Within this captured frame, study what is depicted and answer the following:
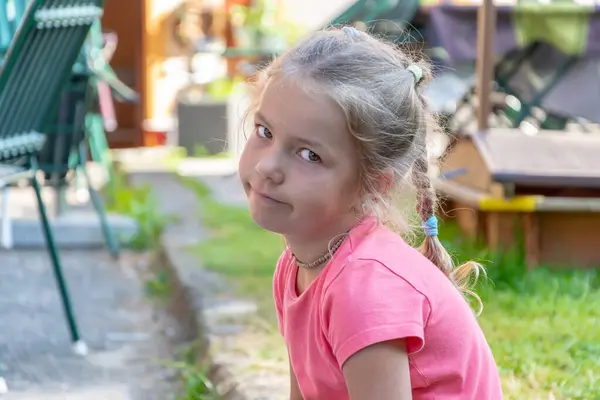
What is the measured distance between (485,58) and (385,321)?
2520 millimetres

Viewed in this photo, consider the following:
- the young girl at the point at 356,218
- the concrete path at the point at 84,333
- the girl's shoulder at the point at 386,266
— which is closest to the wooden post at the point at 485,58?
the concrete path at the point at 84,333

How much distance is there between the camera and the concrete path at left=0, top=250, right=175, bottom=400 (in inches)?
113

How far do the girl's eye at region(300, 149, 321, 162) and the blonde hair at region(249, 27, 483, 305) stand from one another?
7 centimetres

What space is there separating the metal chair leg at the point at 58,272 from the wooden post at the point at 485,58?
1.67 meters

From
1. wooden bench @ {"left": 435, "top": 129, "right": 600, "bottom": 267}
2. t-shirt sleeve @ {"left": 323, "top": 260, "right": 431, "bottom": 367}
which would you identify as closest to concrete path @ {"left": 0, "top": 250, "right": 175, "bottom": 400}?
wooden bench @ {"left": 435, "top": 129, "right": 600, "bottom": 267}

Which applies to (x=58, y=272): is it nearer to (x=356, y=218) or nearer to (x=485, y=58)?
(x=356, y=218)

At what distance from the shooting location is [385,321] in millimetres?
1458

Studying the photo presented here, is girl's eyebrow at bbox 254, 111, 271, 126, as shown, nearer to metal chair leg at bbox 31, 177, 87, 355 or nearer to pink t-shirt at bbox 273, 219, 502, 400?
Answer: pink t-shirt at bbox 273, 219, 502, 400

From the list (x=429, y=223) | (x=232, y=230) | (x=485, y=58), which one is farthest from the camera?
(x=232, y=230)

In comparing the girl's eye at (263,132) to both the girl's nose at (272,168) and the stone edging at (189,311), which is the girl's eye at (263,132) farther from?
the stone edging at (189,311)

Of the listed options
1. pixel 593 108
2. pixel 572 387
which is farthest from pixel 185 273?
pixel 593 108

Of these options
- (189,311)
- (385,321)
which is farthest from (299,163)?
(189,311)

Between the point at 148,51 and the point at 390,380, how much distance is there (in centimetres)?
775

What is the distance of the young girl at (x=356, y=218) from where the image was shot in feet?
4.88
